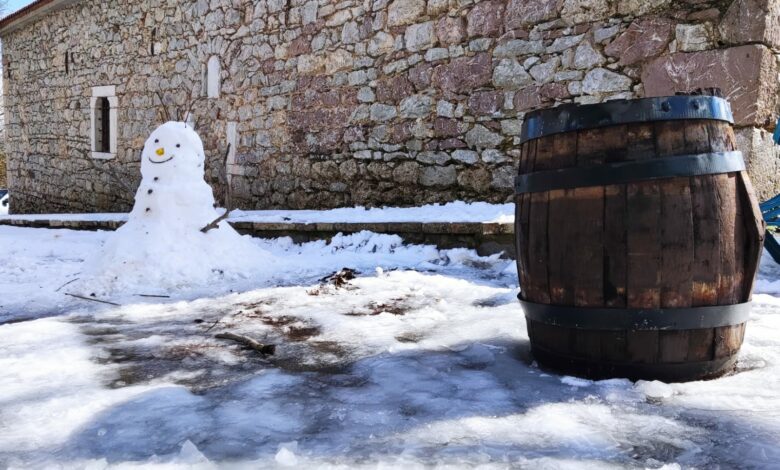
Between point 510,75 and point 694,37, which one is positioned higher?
point 694,37

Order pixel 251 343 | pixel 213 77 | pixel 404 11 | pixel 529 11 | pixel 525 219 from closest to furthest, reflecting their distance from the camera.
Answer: pixel 525 219 → pixel 251 343 → pixel 529 11 → pixel 404 11 → pixel 213 77

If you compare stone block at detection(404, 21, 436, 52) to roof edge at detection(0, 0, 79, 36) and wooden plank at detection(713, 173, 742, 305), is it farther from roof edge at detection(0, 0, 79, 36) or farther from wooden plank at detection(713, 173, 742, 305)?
roof edge at detection(0, 0, 79, 36)

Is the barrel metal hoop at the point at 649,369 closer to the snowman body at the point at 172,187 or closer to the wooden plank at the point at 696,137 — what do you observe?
the wooden plank at the point at 696,137

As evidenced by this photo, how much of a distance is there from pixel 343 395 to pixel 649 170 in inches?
44.5

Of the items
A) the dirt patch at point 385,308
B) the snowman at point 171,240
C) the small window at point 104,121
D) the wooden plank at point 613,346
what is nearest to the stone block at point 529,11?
the snowman at point 171,240

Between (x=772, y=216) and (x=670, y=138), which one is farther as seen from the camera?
(x=772, y=216)

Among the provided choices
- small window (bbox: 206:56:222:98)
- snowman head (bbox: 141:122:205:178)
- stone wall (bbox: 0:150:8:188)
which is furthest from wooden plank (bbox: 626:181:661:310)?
stone wall (bbox: 0:150:8:188)

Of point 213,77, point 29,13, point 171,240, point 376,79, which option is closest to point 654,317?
point 171,240

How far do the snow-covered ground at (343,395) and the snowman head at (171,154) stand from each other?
4.01 feet

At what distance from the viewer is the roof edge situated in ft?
34.7

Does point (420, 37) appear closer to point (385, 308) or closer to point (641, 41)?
point (641, 41)

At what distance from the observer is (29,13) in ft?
36.6

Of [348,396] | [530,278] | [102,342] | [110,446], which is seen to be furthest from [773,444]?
[102,342]

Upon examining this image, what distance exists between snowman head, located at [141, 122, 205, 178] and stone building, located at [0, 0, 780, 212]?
48.1 inches
